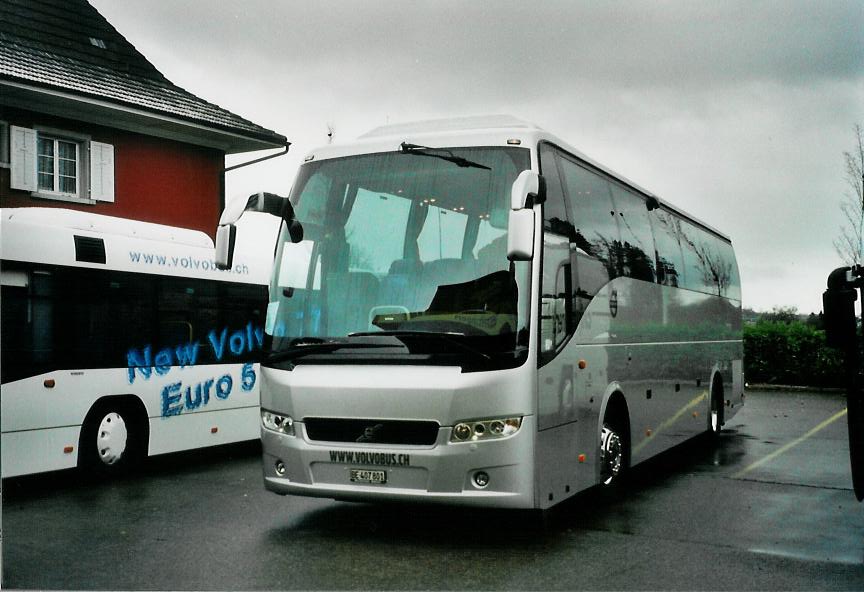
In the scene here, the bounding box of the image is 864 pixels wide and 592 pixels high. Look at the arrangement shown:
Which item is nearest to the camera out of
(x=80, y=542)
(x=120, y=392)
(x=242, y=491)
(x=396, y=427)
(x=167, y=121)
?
(x=396, y=427)

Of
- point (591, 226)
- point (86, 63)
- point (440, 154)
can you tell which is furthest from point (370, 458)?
point (86, 63)

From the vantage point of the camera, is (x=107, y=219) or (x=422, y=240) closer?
(x=422, y=240)

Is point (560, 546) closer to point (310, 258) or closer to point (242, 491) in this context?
point (310, 258)

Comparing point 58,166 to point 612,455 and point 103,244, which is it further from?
point 612,455

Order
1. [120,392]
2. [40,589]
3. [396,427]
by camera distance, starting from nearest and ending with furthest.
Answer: [40,589] → [396,427] → [120,392]

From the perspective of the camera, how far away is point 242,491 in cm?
1017

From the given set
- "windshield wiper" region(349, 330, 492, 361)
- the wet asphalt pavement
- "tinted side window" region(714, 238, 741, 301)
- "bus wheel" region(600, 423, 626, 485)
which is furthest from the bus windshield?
"tinted side window" region(714, 238, 741, 301)

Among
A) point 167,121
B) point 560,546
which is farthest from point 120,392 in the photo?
point 167,121

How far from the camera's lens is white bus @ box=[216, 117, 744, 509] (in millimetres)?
6949

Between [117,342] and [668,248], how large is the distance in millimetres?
6530

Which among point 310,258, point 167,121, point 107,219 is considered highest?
point 167,121

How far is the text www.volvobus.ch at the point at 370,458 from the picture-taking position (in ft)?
23.0

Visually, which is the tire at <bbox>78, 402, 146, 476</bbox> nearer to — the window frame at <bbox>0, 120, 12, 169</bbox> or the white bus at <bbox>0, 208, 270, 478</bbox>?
the white bus at <bbox>0, 208, 270, 478</bbox>

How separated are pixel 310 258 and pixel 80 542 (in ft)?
9.35
